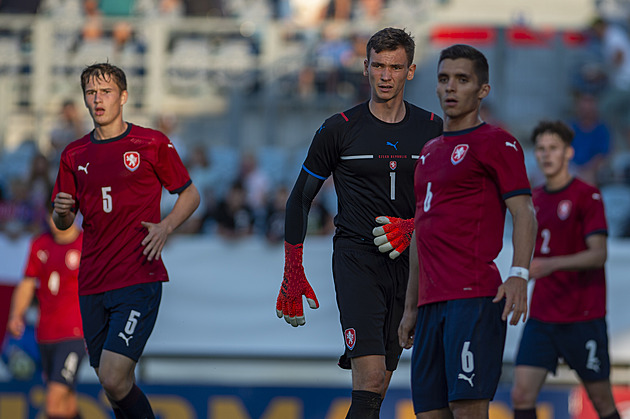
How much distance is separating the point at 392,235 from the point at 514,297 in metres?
1.20

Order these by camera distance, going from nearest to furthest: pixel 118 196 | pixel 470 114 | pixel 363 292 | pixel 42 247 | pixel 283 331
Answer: pixel 470 114 → pixel 363 292 → pixel 118 196 → pixel 42 247 → pixel 283 331

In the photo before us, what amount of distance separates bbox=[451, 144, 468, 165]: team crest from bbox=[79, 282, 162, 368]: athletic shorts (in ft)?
8.28

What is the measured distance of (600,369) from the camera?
25.9 feet

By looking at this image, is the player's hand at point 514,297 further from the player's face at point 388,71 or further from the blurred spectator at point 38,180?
the blurred spectator at point 38,180

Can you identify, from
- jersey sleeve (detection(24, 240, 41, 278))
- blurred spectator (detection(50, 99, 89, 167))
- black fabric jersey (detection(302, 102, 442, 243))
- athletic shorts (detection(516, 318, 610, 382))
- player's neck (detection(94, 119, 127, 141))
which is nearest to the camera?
black fabric jersey (detection(302, 102, 442, 243))

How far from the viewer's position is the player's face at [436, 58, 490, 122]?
5262 millimetres

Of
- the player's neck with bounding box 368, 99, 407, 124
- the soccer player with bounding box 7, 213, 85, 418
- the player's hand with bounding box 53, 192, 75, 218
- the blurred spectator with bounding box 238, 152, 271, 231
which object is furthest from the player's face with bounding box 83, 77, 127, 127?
the blurred spectator with bounding box 238, 152, 271, 231

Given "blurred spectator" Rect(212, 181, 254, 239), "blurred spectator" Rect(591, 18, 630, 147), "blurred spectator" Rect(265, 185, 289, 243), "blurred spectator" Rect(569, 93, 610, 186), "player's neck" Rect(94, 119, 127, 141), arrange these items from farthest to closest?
"blurred spectator" Rect(591, 18, 630, 147), "blurred spectator" Rect(569, 93, 610, 186), "blurred spectator" Rect(212, 181, 254, 239), "blurred spectator" Rect(265, 185, 289, 243), "player's neck" Rect(94, 119, 127, 141)

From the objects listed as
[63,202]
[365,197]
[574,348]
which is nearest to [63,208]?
[63,202]

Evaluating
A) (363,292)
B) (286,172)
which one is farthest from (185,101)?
(363,292)

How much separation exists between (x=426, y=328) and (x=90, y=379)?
6184 millimetres

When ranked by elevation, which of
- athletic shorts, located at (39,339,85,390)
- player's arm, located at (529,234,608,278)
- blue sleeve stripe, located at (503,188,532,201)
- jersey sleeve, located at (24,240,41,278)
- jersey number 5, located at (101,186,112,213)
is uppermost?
blue sleeve stripe, located at (503,188,532,201)

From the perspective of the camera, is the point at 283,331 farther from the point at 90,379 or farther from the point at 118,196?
the point at 118,196

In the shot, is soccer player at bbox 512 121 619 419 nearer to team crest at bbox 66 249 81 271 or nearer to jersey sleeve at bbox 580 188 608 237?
jersey sleeve at bbox 580 188 608 237
